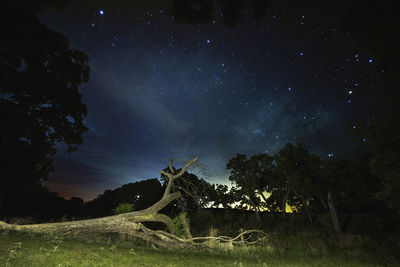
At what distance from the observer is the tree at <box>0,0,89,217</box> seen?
9039 millimetres

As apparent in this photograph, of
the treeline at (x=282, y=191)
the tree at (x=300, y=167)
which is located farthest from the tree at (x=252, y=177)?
the tree at (x=300, y=167)

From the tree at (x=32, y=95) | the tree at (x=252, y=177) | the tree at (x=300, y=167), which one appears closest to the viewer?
the tree at (x=32, y=95)

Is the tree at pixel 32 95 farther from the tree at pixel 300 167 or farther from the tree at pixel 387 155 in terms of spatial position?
the tree at pixel 300 167

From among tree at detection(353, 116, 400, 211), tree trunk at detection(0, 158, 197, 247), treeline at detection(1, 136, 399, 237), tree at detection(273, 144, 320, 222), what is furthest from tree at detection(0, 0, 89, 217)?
tree at detection(273, 144, 320, 222)

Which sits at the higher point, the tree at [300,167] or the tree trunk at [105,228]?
the tree at [300,167]

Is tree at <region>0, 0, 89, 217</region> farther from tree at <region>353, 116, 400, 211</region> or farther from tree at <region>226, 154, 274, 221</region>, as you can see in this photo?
tree at <region>226, 154, 274, 221</region>

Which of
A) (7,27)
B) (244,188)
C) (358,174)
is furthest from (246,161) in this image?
(7,27)

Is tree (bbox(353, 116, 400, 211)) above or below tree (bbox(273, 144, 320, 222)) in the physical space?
below

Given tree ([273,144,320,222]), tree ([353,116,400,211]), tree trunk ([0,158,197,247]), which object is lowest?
tree trunk ([0,158,197,247])

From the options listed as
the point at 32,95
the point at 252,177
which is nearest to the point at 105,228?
the point at 32,95

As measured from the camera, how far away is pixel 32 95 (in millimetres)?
10922

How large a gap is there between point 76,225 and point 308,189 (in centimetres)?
2256

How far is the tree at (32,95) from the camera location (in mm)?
9039

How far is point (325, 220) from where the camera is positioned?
25.4m
